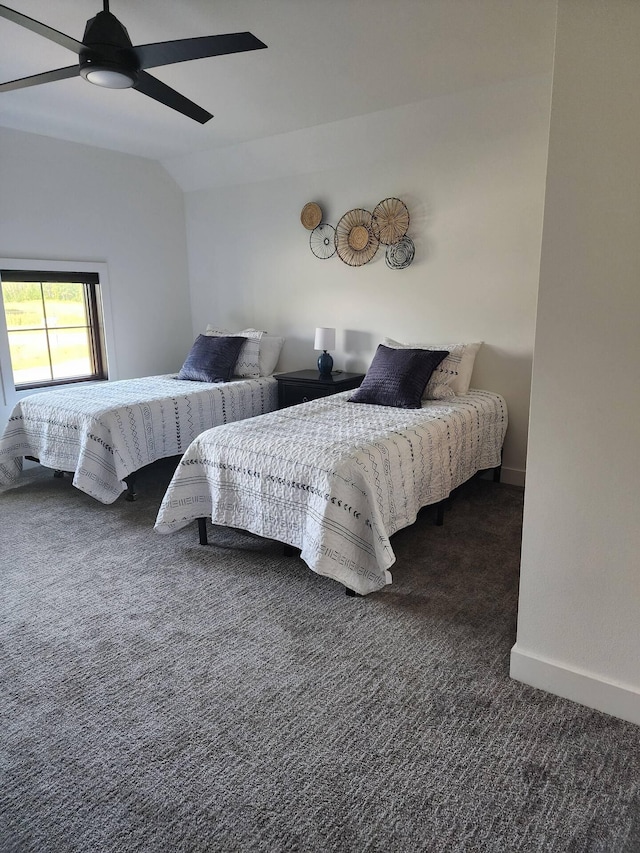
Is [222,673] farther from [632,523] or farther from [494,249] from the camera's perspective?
[494,249]

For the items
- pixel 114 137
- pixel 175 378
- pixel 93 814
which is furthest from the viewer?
pixel 175 378

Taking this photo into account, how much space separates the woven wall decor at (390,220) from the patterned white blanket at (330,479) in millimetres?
1593

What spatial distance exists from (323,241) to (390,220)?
2.24ft

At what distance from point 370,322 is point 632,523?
3.16m

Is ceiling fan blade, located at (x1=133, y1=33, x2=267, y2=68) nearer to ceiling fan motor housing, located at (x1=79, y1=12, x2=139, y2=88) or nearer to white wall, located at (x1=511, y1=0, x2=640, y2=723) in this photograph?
ceiling fan motor housing, located at (x1=79, y1=12, x2=139, y2=88)

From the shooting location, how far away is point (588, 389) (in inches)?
65.5

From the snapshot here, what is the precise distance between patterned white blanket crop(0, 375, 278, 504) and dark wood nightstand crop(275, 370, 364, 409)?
0.36 m

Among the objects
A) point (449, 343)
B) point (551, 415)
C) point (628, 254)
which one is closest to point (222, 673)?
point (551, 415)

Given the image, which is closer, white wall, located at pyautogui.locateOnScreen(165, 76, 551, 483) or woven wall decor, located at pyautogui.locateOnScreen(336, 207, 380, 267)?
white wall, located at pyautogui.locateOnScreen(165, 76, 551, 483)

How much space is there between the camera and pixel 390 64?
10.2ft

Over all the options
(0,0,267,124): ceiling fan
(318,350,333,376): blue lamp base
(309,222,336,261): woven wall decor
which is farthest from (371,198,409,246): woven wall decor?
(0,0,267,124): ceiling fan

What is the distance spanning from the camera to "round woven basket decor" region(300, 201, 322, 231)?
15.3 feet

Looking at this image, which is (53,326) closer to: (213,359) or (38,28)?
(213,359)

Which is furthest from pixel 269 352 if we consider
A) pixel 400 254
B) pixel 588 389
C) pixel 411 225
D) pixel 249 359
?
pixel 588 389
